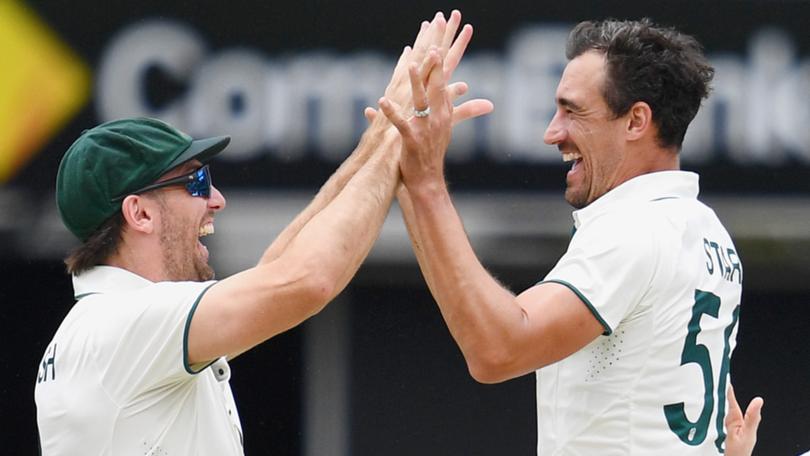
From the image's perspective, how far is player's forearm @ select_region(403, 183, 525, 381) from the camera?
319 cm

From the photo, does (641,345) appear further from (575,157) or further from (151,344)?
(151,344)

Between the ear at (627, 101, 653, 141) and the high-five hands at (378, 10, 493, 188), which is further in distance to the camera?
the ear at (627, 101, 653, 141)

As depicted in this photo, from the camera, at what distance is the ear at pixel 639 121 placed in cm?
361

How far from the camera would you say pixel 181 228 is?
355 centimetres

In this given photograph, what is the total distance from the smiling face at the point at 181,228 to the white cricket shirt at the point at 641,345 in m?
0.86

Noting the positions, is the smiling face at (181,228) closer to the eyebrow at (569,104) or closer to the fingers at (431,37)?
the fingers at (431,37)

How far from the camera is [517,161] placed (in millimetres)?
5984

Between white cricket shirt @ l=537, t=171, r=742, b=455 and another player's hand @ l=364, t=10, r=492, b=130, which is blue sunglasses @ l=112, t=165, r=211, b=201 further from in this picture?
white cricket shirt @ l=537, t=171, r=742, b=455

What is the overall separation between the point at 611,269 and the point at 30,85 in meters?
Answer: 3.34

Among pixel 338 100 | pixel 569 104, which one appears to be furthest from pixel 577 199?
pixel 338 100

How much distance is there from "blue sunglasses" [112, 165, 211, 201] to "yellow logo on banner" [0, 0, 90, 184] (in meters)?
2.50

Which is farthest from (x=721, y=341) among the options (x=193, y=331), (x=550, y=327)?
(x=193, y=331)

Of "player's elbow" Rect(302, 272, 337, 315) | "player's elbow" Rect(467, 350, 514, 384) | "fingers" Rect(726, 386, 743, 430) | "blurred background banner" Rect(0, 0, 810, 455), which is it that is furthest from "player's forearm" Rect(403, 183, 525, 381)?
"blurred background banner" Rect(0, 0, 810, 455)

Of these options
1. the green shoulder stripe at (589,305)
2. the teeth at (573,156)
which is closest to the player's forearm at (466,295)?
→ the green shoulder stripe at (589,305)
